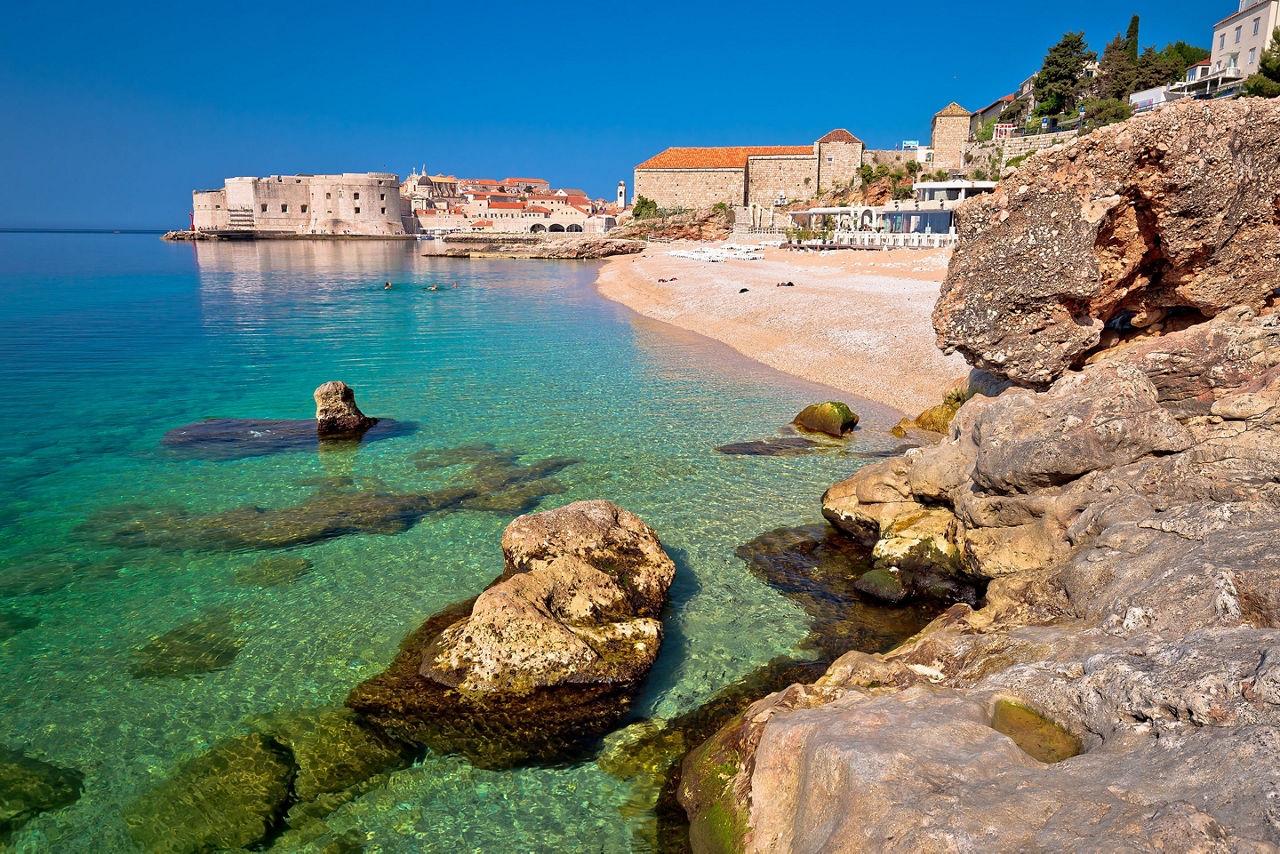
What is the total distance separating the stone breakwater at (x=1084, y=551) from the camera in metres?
3.31

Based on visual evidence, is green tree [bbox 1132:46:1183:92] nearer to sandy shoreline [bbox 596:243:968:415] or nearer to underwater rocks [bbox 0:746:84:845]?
sandy shoreline [bbox 596:243:968:415]

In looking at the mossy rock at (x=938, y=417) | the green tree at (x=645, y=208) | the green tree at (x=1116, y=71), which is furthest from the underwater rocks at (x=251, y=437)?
the green tree at (x=645, y=208)

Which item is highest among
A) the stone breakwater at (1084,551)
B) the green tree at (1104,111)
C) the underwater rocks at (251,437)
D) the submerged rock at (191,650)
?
the green tree at (1104,111)

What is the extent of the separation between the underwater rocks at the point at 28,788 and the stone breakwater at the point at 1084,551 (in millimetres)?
4491

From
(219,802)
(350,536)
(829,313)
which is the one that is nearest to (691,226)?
(829,313)

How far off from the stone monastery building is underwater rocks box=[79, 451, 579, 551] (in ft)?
240

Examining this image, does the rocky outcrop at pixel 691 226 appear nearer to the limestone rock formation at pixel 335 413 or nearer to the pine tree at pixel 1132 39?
the pine tree at pixel 1132 39

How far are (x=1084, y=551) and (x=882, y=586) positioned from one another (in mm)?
2524

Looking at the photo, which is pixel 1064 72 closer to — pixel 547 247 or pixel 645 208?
pixel 645 208

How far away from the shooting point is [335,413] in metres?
14.4

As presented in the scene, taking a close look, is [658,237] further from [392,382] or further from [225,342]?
[392,382]

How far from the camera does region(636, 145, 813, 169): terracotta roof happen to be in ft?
262

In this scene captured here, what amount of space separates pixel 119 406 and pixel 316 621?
12296 mm

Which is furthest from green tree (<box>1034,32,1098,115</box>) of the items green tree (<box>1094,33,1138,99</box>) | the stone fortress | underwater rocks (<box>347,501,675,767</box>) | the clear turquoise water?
underwater rocks (<box>347,501,675,767</box>)
